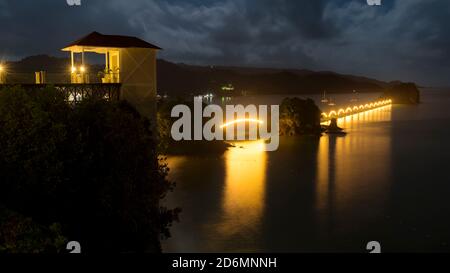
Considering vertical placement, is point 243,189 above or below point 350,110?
below

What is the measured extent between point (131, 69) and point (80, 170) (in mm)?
11468

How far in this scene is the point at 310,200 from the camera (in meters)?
32.0

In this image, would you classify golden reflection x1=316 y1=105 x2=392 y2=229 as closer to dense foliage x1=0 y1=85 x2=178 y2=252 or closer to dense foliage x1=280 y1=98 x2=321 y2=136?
dense foliage x1=280 y1=98 x2=321 y2=136

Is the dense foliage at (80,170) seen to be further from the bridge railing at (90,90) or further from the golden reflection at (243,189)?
the golden reflection at (243,189)

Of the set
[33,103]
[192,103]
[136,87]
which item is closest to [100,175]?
[33,103]

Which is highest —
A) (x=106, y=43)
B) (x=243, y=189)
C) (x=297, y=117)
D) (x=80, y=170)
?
(x=106, y=43)

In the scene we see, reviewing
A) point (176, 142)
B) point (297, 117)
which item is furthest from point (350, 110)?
point (176, 142)

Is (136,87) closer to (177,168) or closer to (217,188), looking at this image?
(217,188)

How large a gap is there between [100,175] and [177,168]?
2811 centimetres

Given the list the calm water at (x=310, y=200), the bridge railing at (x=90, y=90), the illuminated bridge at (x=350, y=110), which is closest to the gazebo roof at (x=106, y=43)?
the bridge railing at (x=90, y=90)

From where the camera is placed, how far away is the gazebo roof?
22609 millimetres

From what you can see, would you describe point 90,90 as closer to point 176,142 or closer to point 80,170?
point 80,170

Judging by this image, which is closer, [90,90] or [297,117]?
[90,90]

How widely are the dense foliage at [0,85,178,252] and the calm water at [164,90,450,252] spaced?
8.98 m
